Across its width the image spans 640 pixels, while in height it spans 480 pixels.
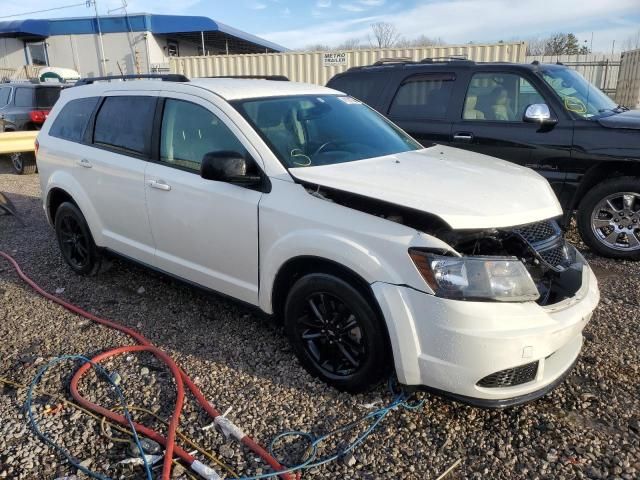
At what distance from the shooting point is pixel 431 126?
5879mm

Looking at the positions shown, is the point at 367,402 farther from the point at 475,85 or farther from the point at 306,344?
the point at 475,85

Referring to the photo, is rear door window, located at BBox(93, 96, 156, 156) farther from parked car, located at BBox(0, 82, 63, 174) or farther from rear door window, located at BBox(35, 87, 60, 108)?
rear door window, located at BBox(35, 87, 60, 108)

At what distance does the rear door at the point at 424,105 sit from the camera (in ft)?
19.1

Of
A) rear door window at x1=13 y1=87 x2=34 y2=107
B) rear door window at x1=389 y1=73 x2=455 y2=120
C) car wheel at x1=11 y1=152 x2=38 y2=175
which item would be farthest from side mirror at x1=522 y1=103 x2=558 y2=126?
rear door window at x1=13 y1=87 x2=34 y2=107

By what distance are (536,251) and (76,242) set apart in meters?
4.05

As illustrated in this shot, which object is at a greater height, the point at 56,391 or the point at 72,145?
the point at 72,145

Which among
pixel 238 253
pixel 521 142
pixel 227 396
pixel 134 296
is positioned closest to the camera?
pixel 227 396

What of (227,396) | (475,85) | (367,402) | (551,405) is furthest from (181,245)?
(475,85)

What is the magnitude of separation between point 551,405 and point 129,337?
280 cm

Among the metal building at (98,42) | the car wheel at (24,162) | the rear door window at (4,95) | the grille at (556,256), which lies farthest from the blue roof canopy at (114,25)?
the grille at (556,256)

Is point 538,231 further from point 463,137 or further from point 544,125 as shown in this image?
point 463,137

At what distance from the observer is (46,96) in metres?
11.7

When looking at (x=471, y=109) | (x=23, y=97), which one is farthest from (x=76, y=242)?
(x=23, y=97)

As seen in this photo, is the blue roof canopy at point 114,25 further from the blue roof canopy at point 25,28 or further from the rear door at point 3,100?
the rear door at point 3,100
